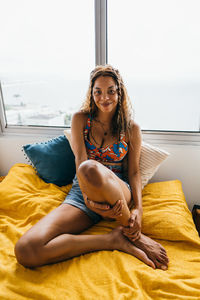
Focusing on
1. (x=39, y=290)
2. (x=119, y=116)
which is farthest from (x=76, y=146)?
(x=39, y=290)

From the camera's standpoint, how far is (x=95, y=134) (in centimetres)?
137

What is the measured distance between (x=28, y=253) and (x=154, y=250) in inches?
22.2

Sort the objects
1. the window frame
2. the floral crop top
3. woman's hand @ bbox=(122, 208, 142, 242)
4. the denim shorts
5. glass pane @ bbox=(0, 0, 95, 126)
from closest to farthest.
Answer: woman's hand @ bbox=(122, 208, 142, 242), the denim shorts, the floral crop top, the window frame, glass pane @ bbox=(0, 0, 95, 126)

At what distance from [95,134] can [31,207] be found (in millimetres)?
565

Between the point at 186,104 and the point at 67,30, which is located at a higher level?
the point at 67,30

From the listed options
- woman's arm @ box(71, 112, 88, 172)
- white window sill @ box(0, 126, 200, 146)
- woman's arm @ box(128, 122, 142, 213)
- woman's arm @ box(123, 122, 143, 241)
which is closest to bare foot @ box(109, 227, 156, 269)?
woman's arm @ box(123, 122, 143, 241)

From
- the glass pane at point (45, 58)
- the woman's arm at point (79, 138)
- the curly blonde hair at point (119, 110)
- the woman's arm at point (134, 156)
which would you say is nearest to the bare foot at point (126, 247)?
the woman's arm at point (134, 156)

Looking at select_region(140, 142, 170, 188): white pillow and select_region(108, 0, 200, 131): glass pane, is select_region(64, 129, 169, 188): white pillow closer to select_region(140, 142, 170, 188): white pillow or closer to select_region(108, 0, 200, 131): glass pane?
select_region(140, 142, 170, 188): white pillow

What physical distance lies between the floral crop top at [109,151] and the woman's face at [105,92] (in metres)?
0.19

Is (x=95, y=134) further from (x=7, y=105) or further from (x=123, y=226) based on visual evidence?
(x=7, y=105)

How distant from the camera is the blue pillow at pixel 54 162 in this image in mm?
1535

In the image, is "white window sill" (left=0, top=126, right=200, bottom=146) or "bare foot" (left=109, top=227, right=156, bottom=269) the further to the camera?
"white window sill" (left=0, top=126, right=200, bottom=146)

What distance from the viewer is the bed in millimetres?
853

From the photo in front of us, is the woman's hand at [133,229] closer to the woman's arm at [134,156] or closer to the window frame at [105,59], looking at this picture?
the woman's arm at [134,156]
